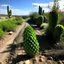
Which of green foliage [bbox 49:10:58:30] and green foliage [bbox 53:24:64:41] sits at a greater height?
green foliage [bbox 49:10:58:30]

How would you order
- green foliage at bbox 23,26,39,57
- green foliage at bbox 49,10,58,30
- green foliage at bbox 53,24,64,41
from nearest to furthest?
1. green foliage at bbox 23,26,39,57
2. green foliage at bbox 53,24,64,41
3. green foliage at bbox 49,10,58,30

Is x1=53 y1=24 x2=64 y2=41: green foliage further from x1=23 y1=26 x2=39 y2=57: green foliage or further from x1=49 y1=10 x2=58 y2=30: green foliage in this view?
x1=23 y1=26 x2=39 y2=57: green foliage

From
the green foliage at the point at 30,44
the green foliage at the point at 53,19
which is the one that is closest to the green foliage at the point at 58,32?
the green foliage at the point at 53,19

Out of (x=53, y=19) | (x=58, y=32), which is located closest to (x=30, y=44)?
(x=58, y=32)

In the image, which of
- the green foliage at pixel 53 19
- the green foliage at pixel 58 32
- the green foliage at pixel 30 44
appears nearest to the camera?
the green foliage at pixel 30 44

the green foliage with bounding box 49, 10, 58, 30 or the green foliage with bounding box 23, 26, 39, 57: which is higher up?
the green foliage with bounding box 49, 10, 58, 30

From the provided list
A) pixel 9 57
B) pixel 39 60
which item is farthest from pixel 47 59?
pixel 9 57

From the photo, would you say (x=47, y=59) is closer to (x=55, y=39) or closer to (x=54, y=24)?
(x=55, y=39)

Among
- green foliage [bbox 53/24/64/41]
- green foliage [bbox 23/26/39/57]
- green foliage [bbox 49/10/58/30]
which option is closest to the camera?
green foliage [bbox 23/26/39/57]

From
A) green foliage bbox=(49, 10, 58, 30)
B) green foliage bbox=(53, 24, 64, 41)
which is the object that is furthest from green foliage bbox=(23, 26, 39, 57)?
→ green foliage bbox=(49, 10, 58, 30)

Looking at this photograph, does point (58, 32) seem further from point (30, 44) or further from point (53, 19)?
point (30, 44)

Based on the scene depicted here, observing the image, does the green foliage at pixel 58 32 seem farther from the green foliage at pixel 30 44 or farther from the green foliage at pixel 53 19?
the green foliage at pixel 30 44

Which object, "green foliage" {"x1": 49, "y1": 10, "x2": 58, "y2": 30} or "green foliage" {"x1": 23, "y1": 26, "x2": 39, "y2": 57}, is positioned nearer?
"green foliage" {"x1": 23, "y1": 26, "x2": 39, "y2": 57}

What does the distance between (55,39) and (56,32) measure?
23.5 inches
